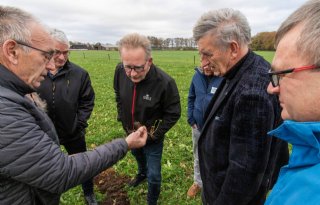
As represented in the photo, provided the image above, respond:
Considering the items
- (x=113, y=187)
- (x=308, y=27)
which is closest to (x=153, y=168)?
(x=113, y=187)

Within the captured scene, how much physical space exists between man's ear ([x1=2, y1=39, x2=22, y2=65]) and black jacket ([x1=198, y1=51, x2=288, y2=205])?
163 centimetres

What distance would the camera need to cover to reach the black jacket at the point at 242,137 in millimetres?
2230

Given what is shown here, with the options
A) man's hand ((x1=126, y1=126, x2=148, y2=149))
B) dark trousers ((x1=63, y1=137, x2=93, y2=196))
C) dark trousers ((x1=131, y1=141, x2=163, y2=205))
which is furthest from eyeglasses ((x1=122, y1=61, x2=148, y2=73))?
dark trousers ((x1=63, y1=137, x2=93, y2=196))

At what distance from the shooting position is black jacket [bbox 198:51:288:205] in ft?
7.32

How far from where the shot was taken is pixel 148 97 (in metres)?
4.13

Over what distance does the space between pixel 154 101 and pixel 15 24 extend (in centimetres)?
233

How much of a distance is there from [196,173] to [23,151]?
360 centimetres

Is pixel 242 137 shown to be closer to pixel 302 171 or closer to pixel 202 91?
pixel 302 171

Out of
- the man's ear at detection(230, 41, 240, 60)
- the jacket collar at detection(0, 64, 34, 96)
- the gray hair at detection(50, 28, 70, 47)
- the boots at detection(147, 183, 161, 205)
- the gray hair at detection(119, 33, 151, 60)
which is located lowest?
the boots at detection(147, 183, 161, 205)

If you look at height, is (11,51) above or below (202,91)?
above

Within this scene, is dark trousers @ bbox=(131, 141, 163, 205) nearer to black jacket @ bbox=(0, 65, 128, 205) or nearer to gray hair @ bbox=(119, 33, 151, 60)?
gray hair @ bbox=(119, 33, 151, 60)

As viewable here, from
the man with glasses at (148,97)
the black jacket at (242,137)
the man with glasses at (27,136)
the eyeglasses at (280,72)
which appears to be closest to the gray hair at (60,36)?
the man with glasses at (148,97)

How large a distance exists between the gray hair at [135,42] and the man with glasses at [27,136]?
158 centimetres

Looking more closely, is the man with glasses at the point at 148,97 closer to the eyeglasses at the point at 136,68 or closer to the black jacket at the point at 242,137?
the eyeglasses at the point at 136,68
